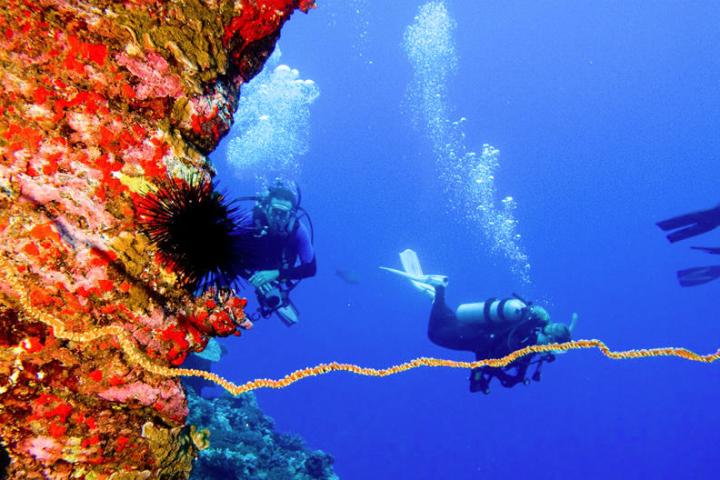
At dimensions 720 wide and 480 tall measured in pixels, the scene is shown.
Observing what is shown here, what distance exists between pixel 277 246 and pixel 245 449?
5648mm

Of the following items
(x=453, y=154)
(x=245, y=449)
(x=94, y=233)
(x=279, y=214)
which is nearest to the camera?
(x=94, y=233)

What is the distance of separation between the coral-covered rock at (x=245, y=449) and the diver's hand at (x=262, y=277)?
333cm

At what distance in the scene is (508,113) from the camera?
9725 cm

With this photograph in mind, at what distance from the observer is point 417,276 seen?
14.0m

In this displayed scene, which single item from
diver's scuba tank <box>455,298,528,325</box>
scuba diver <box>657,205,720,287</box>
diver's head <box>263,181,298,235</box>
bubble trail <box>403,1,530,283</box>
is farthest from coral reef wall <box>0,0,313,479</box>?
bubble trail <box>403,1,530,283</box>

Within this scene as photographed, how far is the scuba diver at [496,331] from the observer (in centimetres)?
831

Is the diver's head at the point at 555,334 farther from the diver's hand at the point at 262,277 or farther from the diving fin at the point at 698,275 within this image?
the diver's hand at the point at 262,277

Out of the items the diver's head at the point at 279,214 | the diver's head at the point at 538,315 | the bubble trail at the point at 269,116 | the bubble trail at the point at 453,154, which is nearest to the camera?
the diver's head at the point at 279,214

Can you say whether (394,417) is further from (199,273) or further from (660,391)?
(199,273)

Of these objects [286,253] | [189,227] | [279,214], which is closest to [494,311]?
[286,253]

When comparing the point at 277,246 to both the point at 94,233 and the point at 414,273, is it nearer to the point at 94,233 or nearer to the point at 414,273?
the point at 94,233

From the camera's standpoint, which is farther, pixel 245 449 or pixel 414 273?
pixel 414 273

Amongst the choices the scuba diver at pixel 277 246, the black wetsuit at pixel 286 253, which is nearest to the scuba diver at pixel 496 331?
the black wetsuit at pixel 286 253

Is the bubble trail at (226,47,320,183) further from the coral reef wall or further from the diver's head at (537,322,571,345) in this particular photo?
the coral reef wall
